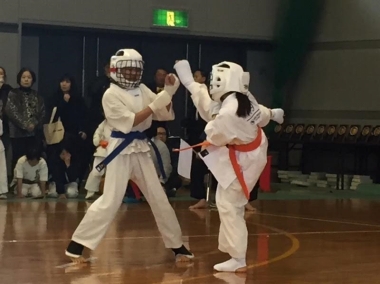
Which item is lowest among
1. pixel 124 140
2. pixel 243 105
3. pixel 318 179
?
pixel 318 179

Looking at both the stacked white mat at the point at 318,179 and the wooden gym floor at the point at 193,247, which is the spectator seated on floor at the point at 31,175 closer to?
the wooden gym floor at the point at 193,247

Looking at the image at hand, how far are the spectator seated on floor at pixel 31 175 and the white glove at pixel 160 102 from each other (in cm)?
487

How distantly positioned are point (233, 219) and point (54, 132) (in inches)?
224

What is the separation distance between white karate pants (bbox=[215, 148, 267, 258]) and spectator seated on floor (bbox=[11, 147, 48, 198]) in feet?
16.9

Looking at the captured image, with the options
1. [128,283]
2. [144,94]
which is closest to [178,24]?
[144,94]

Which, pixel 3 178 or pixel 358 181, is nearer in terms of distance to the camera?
pixel 3 178

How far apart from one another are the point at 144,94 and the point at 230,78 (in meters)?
0.70

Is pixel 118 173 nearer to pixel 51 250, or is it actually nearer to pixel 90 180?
pixel 51 250

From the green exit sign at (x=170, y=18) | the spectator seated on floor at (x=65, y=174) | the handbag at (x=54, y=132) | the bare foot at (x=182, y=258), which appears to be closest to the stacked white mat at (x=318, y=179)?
the green exit sign at (x=170, y=18)

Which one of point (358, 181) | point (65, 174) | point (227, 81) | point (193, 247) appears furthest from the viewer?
point (358, 181)

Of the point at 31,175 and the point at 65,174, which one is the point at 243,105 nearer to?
the point at 31,175

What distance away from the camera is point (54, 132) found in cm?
1128

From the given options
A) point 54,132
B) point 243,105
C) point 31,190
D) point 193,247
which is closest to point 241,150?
point 243,105

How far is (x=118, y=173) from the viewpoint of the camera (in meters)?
6.24
